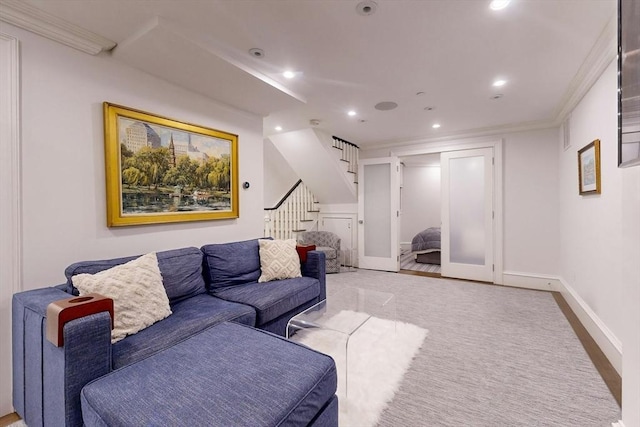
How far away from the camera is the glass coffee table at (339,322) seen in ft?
6.99

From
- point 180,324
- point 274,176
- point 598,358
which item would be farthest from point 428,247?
point 180,324

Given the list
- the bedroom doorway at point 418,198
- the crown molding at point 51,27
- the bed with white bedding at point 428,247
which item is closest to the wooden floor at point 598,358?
the bed with white bedding at point 428,247

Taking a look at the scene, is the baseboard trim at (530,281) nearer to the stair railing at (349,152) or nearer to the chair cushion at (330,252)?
the chair cushion at (330,252)

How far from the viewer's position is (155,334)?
64.4 inches

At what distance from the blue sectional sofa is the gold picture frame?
111 inches

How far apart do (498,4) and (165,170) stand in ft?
8.99

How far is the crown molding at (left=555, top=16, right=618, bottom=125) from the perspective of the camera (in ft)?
6.60

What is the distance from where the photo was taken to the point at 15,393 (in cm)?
168

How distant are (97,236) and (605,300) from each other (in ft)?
13.4

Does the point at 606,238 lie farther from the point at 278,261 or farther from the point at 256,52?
the point at 256,52

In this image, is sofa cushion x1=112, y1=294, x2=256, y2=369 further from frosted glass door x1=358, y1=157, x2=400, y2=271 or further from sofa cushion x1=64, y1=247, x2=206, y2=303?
frosted glass door x1=358, y1=157, x2=400, y2=271

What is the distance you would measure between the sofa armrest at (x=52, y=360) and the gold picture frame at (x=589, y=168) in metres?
3.72

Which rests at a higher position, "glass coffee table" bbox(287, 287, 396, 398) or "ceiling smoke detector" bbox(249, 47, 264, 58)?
"ceiling smoke detector" bbox(249, 47, 264, 58)

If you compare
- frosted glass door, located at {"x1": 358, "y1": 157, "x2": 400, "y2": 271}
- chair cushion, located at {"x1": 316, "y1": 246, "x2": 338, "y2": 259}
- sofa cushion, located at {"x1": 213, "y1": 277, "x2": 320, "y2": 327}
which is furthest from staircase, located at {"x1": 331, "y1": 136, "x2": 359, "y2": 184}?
sofa cushion, located at {"x1": 213, "y1": 277, "x2": 320, "y2": 327}
